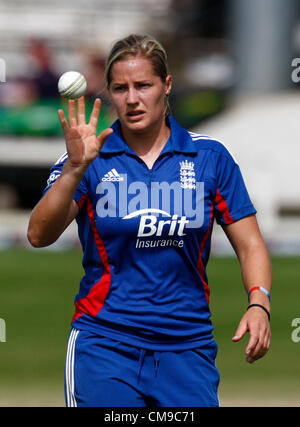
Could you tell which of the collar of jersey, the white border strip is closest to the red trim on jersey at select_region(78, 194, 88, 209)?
the collar of jersey

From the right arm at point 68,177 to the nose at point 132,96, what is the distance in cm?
15

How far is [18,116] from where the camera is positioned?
74.9 feet

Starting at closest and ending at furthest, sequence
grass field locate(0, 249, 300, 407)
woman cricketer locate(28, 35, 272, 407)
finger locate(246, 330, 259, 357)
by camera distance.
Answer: finger locate(246, 330, 259, 357) < woman cricketer locate(28, 35, 272, 407) < grass field locate(0, 249, 300, 407)

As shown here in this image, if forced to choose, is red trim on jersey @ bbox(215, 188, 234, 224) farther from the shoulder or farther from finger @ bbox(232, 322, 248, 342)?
finger @ bbox(232, 322, 248, 342)

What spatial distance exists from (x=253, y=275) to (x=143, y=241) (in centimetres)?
52

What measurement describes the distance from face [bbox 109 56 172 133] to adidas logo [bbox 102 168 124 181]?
21 centimetres

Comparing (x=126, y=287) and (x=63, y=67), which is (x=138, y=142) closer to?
(x=126, y=287)

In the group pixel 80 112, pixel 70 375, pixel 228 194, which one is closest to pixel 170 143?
pixel 228 194

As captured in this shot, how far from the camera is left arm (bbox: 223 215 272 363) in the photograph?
390cm

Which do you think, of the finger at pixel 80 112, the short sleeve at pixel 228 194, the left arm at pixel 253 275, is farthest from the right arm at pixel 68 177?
the left arm at pixel 253 275

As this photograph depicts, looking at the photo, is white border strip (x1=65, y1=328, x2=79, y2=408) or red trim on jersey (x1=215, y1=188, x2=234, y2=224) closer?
white border strip (x1=65, y1=328, x2=79, y2=408)

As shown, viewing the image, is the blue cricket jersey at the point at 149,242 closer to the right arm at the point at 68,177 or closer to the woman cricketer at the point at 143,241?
the woman cricketer at the point at 143,241

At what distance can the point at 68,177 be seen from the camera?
154 inches
